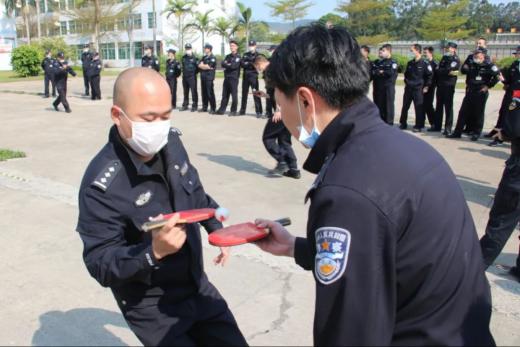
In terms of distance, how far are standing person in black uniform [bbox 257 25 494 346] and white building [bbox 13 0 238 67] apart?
169 ft

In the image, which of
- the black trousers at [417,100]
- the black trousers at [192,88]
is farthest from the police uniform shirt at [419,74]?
the black trousers at [192,88]

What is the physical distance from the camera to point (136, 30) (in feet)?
177

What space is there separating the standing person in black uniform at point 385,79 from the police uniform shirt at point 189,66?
5546 mm

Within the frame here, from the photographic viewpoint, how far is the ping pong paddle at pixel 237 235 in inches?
62.2

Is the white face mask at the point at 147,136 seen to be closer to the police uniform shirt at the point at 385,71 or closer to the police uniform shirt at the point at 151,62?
the police uniform shirt at the point at 385,71

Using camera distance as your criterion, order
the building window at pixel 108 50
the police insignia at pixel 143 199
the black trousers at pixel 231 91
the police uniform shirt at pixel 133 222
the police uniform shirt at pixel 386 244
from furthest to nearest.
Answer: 1. the building window at pixel 108 50
2. the black trousers at pixel 231 91
3. the police insignia at pixel 143 199
4. the police uniform shirt at pixel 133 222
5. the police uniform shirt at pixel 386 244

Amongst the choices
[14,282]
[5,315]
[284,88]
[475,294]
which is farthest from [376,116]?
[14,282]

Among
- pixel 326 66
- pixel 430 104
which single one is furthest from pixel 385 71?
pixel 326 66

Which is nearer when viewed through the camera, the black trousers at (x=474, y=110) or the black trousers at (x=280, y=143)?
the black trousers at (x=280, y=143)

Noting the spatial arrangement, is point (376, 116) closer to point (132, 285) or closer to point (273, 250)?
point (273, 250)

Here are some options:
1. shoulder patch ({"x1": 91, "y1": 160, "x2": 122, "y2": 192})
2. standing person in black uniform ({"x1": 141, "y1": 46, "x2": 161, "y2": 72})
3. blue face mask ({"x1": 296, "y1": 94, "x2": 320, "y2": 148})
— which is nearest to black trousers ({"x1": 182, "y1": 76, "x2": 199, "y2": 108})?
standing person in black uniform ({"x1": 141, "y1": 46, "x2": 161, "y2": 72})

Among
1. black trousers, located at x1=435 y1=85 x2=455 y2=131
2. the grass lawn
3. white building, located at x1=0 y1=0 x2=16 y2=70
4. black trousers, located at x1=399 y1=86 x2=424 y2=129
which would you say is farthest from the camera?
white building, located at x1=0 y1=0 x2=16 y2=70

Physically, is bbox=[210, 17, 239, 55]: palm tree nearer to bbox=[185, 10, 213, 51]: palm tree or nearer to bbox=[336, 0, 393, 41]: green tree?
bbox=[185, 10, 213, 51]: palm tree

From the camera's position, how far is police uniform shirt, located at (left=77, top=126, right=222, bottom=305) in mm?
1841
